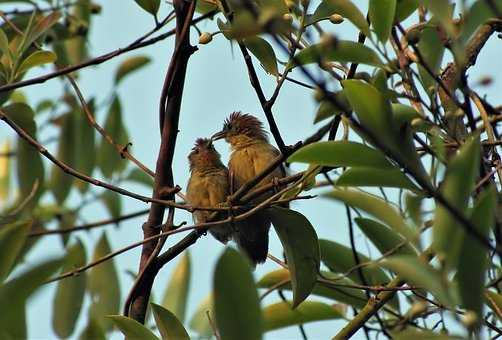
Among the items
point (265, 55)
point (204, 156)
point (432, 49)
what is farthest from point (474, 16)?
point (204, 156)

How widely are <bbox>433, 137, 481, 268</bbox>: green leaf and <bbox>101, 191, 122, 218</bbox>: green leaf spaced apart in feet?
12.2

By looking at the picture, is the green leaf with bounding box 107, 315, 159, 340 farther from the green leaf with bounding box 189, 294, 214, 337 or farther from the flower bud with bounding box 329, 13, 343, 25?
the green leaf with bounding box 189, 294, 214, 337

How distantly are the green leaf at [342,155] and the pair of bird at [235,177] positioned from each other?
253 centimetres

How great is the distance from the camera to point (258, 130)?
5.90 m

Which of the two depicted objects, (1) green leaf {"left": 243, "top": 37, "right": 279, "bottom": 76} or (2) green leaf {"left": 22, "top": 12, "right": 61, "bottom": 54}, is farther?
(2) green leaf {"left": 22, "top": 12, "right": 61, "bottom": 54}

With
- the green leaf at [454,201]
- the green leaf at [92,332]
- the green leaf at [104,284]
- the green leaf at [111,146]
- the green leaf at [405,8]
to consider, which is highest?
the green leaf at [111,146]

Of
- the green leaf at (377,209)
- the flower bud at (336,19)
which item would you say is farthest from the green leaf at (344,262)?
the green leaf at (377,209)

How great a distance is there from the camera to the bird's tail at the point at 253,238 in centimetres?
506

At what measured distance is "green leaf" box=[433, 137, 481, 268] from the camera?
A: 1704 millimetres

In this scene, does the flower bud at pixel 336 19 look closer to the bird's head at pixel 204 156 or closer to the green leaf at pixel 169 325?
the green leaf at pixel 169 325

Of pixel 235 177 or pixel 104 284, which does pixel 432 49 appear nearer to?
pixel 104 284

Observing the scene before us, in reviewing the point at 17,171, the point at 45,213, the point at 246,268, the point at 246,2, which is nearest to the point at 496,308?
the point at 246,268

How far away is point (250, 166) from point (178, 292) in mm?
1423

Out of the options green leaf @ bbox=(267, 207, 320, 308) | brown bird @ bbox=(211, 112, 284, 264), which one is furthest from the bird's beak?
green leaf @ bbox=(267, 207, 320, 308)
